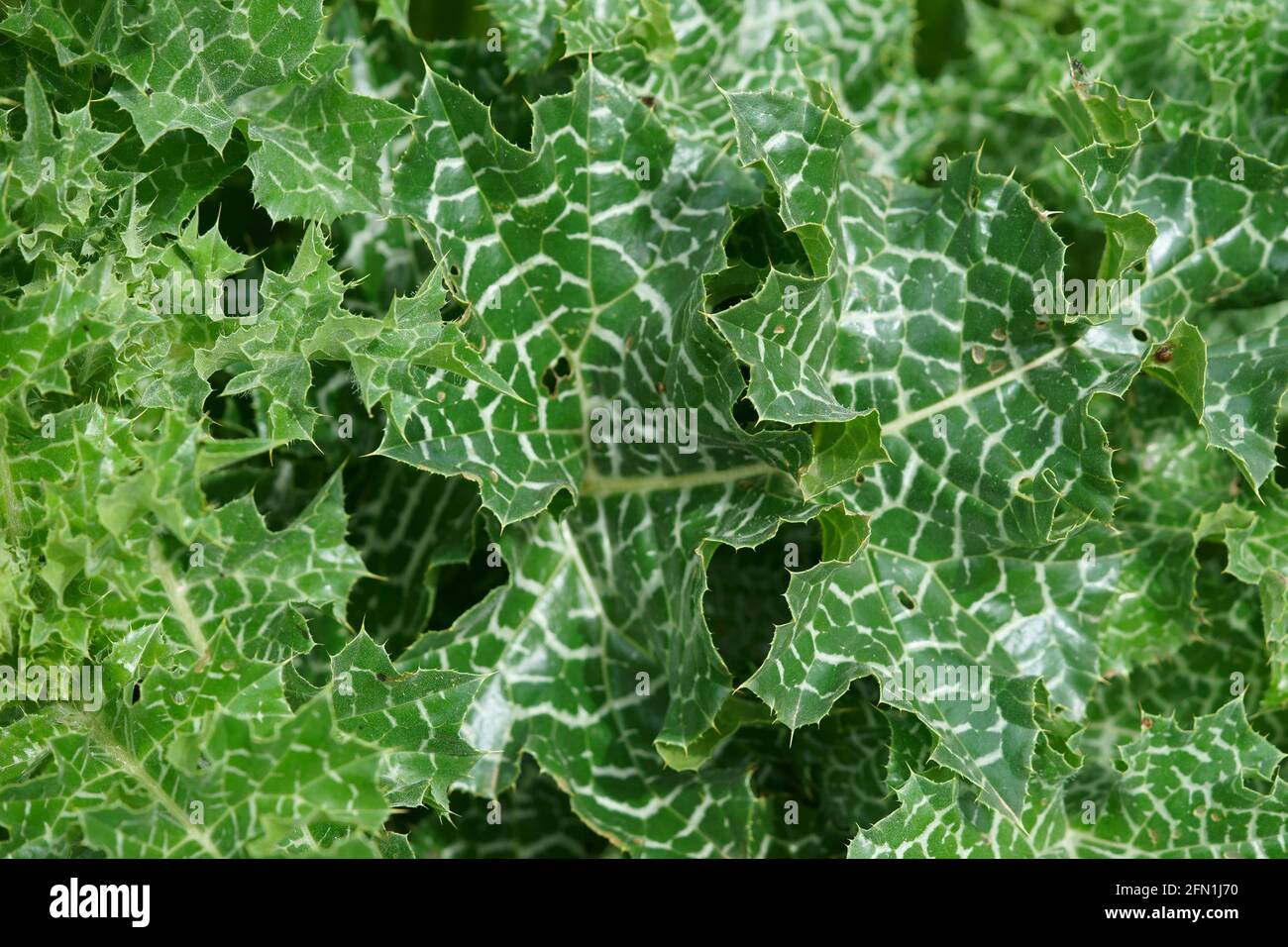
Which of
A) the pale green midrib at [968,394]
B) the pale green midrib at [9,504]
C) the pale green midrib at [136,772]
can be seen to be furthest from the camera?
the pale green midrib at [968,394]

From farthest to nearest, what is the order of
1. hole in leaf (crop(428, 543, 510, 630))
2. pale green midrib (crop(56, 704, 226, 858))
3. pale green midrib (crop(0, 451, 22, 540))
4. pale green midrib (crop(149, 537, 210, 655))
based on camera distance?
hole in leaf (crop(428, 543, 510, 630)) < pale green midrib (crop(149, 537, 210, 655)) < pale green midrib (crop(0, 451, 22, 540)) < pale green midrib (crop(56, 704, 226, 858))

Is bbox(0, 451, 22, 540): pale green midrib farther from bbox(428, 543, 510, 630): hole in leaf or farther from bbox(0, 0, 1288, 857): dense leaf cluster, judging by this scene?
bbox(428, 543, 510, 630): hole in leaf

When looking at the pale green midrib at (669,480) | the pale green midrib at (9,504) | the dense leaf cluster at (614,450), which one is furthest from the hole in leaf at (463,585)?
the pale green midrib at (9,504)

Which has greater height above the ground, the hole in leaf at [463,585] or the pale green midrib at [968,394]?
the pale green midrib at [968,394]

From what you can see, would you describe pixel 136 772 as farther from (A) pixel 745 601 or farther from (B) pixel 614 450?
(A) pixel 745 601

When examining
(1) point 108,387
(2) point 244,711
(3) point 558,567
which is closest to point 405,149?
(1) point 108,387

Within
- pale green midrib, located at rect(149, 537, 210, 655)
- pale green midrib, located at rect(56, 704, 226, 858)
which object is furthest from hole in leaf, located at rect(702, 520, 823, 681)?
pale green midrib, located at rect(56, 704, 226, 858)

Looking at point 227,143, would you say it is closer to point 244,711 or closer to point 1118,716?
point 244,711

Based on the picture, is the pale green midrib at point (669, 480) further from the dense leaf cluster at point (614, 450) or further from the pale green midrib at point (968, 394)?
the pale green midrib at point (968, 394)
